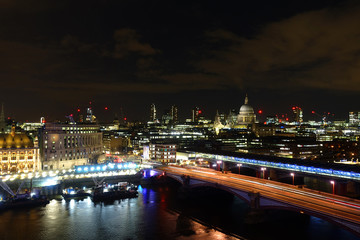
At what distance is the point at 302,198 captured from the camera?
39625mm

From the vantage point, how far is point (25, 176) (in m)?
65.2

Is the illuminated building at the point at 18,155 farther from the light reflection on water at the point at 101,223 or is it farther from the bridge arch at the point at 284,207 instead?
the bridge arch at the point at 284,207

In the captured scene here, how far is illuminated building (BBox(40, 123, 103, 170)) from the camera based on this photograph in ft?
266

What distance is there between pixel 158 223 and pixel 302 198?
1671 cm

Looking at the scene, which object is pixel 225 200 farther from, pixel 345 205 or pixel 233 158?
pixel 345 205

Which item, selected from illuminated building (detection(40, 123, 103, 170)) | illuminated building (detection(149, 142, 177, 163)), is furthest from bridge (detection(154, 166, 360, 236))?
illuminated building (detection(40, 123, 103, 170))

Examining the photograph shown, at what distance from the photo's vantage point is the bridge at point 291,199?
32781mm

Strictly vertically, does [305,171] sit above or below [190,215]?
above

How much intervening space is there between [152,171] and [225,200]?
20369 mm

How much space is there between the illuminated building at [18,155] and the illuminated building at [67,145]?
3.18m

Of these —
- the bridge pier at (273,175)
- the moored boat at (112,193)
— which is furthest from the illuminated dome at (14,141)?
the bridge pier at (273,175)

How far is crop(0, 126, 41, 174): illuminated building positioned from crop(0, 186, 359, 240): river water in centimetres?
2340

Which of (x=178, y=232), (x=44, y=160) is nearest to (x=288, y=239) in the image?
(x=178, y=232)

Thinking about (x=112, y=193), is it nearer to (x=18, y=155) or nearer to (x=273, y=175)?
(x=273, y=175)
